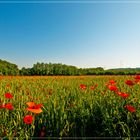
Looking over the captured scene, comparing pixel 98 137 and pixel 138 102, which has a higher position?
pixel 138 102

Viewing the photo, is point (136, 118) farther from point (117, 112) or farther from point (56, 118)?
point (56, 118)

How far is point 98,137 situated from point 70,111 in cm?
64


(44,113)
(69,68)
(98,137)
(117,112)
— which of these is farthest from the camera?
(69,68)

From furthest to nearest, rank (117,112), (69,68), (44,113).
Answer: (69,68) → (44,113) → (117,112)

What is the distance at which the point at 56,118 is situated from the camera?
2775 mm

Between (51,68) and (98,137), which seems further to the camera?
(51,68)

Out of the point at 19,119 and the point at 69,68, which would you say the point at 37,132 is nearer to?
the point at 19,119

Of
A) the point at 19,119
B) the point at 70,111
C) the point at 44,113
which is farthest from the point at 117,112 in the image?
the point at 19,119

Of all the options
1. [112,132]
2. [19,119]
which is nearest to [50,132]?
[19,119]

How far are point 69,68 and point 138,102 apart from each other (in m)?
44.8

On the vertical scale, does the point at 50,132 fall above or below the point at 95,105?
below

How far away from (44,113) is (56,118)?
30 centimetres

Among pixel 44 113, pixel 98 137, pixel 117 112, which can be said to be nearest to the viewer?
pixel 98 137

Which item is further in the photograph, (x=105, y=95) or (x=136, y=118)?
(x=105, y=95)
